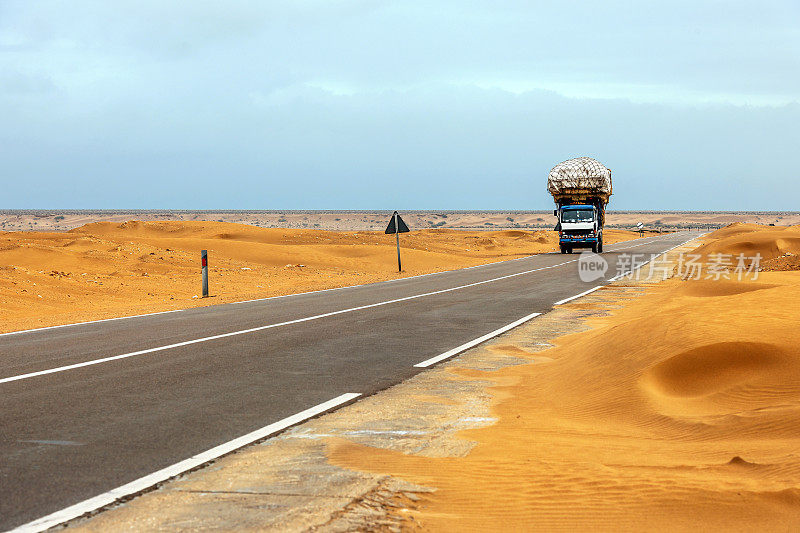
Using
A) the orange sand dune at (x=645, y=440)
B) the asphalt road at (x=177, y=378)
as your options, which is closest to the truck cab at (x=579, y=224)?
the asphalt road at (x=177, y=378)

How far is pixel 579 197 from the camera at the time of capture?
46906 mm

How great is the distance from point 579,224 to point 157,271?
2510cm

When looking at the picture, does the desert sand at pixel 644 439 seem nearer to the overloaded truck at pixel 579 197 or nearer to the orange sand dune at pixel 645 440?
the orange sand dune at pixel 645 440

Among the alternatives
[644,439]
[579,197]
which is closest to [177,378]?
[644,439]

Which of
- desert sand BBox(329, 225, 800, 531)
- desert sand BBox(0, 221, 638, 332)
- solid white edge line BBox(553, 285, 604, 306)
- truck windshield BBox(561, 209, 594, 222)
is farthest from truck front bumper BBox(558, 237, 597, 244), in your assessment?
desert sand BBox(329, 225, 800, 531)

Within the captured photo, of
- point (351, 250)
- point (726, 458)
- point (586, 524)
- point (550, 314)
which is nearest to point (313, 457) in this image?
point (586, 524)

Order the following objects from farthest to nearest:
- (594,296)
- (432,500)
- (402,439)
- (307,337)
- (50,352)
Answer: (594,296) → (307,337) → (50,352) → (402,439) → (432,500)

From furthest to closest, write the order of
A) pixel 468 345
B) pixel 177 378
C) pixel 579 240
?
pixel 579 240, pixel 468 345, pixel 177 378

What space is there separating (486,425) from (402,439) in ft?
2.93

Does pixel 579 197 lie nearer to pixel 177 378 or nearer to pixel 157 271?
pixel 157 271

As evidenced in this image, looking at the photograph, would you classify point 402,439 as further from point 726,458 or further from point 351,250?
point 351,250

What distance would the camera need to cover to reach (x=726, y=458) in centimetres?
516

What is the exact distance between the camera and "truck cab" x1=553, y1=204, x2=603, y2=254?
4572cm

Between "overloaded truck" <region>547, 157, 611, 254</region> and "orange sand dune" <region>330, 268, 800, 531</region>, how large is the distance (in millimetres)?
36487
